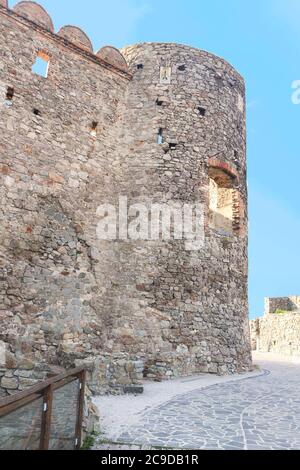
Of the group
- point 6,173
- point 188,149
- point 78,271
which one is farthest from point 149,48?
point 78,271

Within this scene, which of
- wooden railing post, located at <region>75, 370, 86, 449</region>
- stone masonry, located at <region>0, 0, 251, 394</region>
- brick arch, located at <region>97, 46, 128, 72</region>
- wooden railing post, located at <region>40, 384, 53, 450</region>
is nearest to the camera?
wooden railing post, located at <region>40, 384, 53, 450</region>

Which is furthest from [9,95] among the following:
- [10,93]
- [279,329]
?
[279,329]

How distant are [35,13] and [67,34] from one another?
32.6 inches

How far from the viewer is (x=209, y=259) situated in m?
9.67

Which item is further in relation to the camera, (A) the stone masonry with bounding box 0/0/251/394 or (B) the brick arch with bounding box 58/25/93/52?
(B) the brick arch with bounding box 58/25/93/52

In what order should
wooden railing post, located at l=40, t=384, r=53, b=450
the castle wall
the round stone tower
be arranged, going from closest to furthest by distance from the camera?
wooden railing post, located at l=40, t=384, r=53, b=450
the castle wall
the round stone tower

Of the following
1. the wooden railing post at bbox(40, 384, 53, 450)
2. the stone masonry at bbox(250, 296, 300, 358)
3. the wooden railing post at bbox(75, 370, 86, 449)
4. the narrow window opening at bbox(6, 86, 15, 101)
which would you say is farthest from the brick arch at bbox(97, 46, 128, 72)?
the stone masonry at bbox(250, 296, 300, 358)

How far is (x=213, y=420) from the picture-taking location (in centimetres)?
482

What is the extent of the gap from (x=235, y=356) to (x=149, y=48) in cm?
831

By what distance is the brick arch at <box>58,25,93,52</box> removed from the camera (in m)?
9.26

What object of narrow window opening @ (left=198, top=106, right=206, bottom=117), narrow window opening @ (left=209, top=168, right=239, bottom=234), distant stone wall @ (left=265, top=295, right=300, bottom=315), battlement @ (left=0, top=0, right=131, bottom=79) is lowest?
distant stone wall @ (left=265, top=295, right=300, bottom=315)

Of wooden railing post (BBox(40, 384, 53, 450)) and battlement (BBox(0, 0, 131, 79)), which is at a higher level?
battlement (BBox(0, 0, 131, 79))

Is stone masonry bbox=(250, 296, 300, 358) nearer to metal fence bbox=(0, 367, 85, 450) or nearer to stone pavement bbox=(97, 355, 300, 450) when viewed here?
stone pavement bbox=(97, 355, 300, 450)

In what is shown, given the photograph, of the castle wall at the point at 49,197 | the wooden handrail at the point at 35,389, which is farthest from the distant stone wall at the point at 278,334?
the wooden handrail at the point at 35,389
